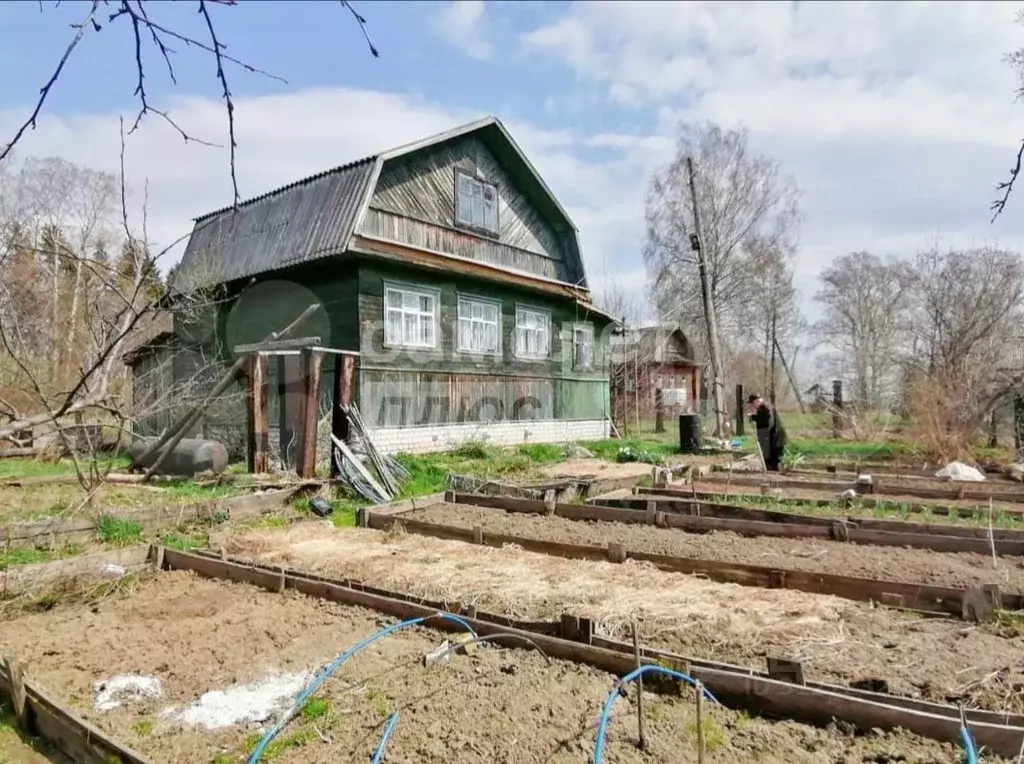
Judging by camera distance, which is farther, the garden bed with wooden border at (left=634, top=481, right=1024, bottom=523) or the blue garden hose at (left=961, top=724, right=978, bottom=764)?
the garden bed with wooden border at (left=634, top=481, right=1024, bottom=523)

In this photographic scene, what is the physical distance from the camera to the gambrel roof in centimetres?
1397

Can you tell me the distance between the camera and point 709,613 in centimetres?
471

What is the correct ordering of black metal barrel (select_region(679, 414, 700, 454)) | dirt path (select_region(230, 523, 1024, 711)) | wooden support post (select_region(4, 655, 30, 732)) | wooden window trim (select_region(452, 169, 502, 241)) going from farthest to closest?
1. black metal barrel (select_region(679, 414, 700, 454))
2. wooden window trim (select_region(452, 169, 502, 241))
3. dirt path (select_region(230, 523, 1024, 711))
4. wooden support post (select_region(4, 655, 30, 732))

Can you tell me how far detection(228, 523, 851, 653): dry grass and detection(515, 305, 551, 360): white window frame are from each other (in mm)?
10495

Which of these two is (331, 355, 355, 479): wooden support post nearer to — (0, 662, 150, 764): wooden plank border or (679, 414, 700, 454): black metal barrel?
(0, 662, 150, 764): wooden plank border

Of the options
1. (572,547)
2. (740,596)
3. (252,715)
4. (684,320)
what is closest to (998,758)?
(740,596)

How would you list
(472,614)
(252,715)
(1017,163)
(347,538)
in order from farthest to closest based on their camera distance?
1. (347,538)
2. (472,614)
3. (252,715)
4. (1017,163)

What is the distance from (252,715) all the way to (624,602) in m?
2.67

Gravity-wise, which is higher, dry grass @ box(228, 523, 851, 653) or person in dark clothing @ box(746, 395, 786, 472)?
person in dark clothing @ box(746, 395, 786, 472)

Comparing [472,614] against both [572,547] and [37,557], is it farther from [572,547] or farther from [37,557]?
[37,557]

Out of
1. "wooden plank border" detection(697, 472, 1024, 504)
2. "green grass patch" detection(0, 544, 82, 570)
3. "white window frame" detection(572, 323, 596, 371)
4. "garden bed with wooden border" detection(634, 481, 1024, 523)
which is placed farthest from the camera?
"white window frame" detection(572, 323, 596, 371)

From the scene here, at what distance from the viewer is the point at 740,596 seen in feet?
16.8

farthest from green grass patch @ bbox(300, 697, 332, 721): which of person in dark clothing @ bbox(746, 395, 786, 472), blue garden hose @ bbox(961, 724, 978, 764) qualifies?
person in dark clothing @ bbox(746, 395, 786, 472)

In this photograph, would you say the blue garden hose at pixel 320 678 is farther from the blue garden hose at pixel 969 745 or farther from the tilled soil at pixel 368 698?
the blue garden hose at pixel 969 745
